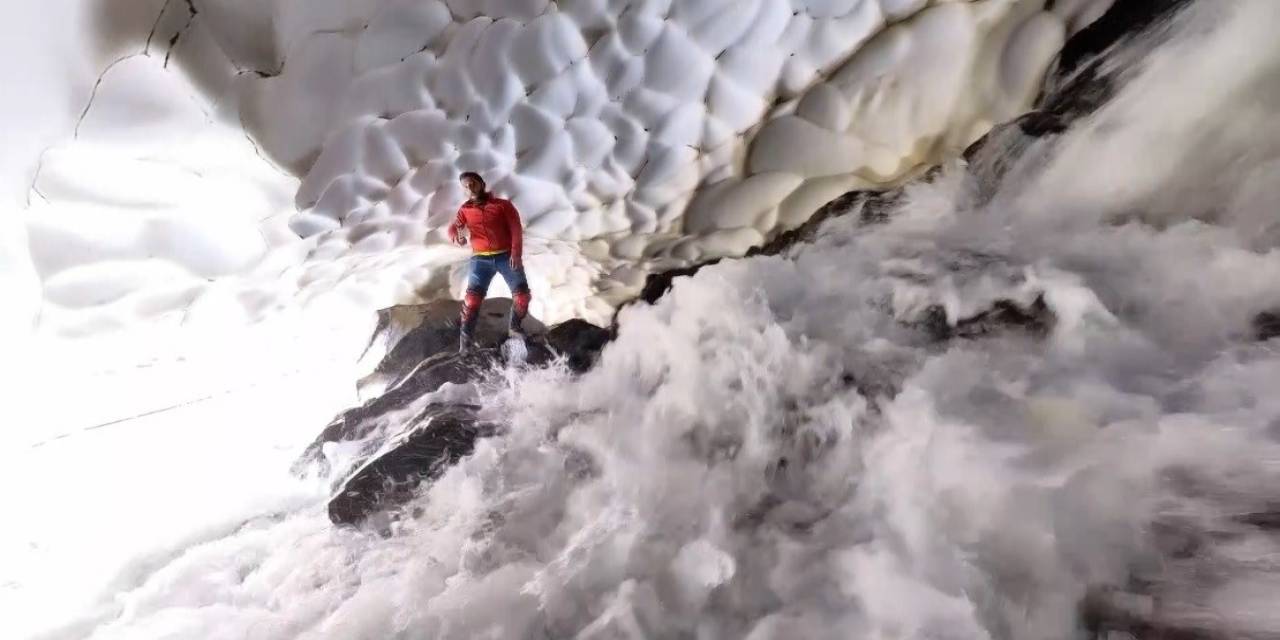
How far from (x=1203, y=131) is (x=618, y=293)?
889 mm

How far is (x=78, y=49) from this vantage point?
0.68 m

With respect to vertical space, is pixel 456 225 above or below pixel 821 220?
A: above

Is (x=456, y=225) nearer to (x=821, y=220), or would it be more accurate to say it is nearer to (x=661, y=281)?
(x=661, y=281)

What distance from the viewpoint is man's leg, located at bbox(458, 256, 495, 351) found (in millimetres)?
1061

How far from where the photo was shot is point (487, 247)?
1.04 metres

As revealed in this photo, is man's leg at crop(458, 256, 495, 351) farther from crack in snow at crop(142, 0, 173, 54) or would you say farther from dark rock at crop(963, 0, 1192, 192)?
dark rock at crop(963, 0, 1192, 192)

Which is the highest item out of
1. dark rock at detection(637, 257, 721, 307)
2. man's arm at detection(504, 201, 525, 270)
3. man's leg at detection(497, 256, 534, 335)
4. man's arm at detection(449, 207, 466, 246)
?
man's arm at detection(449, 207, 466, 246)

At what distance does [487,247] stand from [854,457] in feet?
1.93

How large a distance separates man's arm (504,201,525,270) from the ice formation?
0.09 ft

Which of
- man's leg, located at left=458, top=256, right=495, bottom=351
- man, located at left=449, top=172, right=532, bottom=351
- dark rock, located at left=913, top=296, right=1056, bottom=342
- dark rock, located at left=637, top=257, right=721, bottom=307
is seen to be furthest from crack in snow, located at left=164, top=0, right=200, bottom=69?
dark rock, located at left=913, top=296, right=1056, bottom=342

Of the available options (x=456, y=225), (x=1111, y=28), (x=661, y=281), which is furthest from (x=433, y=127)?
(x=1111, y=28)

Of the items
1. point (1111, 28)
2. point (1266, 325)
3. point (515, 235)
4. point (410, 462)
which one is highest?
point (515, 235)

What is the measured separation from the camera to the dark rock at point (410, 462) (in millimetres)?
1085

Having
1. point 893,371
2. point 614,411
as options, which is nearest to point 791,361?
point 893,371
